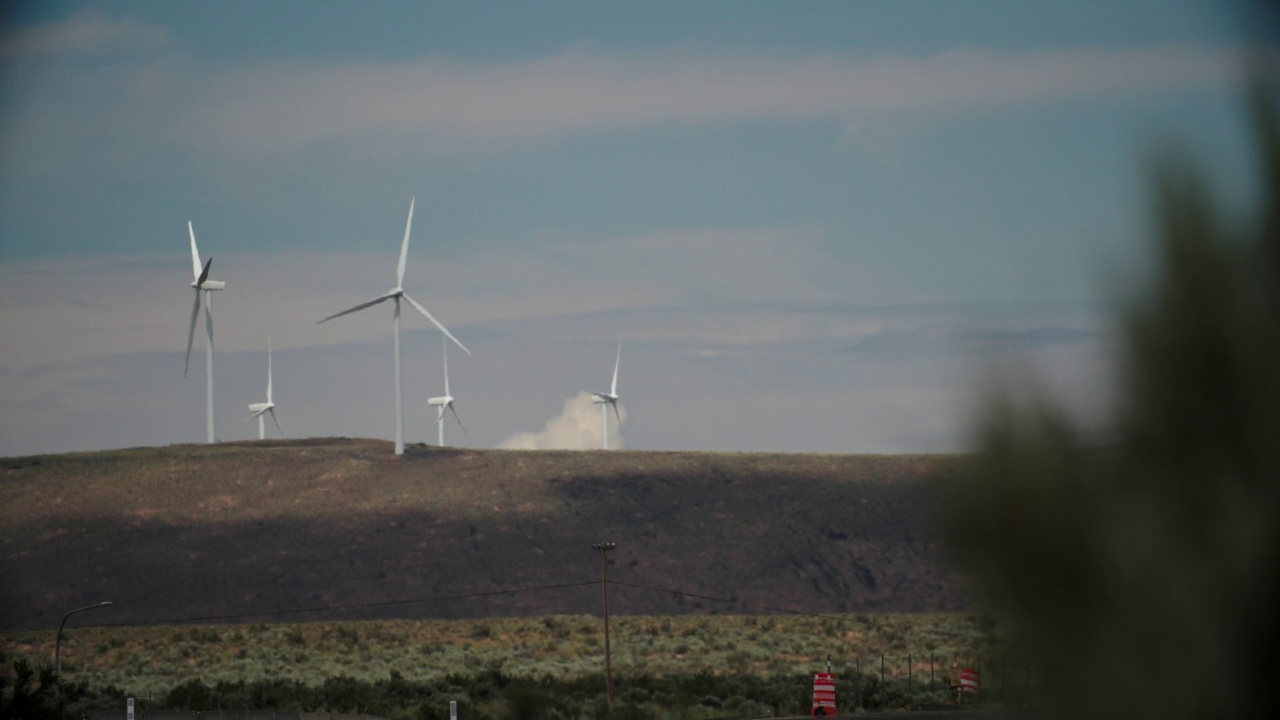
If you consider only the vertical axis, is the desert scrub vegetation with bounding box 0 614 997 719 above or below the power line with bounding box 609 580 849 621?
below

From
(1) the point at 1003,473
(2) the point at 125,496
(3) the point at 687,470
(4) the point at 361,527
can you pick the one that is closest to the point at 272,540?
(4) the point at 361,527

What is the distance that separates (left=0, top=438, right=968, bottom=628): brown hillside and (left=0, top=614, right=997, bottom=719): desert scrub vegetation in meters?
10.2

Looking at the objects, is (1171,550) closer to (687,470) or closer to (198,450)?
(687,470)

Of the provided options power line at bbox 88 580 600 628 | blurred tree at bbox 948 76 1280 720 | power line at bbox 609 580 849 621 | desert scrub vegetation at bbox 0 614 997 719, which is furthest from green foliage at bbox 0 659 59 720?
power line at bbox 609 580 849 621

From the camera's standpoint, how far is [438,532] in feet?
346

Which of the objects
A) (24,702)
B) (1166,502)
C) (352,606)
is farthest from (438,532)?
(1166,502)

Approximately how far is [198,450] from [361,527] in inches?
1138

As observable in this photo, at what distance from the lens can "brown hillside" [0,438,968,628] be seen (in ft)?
316

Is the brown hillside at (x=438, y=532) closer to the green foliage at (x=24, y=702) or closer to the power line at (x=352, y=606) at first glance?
the power line at (x=352, y=606)

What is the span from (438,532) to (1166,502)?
10143cm

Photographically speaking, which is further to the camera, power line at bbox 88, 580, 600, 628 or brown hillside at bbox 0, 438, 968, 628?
brown hillside at bbox 0, 438, 968, 628

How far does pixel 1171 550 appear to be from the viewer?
6.21 meters

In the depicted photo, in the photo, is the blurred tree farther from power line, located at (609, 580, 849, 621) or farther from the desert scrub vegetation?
power line, located at (609, 580, 849, 621)

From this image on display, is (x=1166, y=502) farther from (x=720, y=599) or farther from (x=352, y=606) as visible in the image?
(x=720, y=599)
